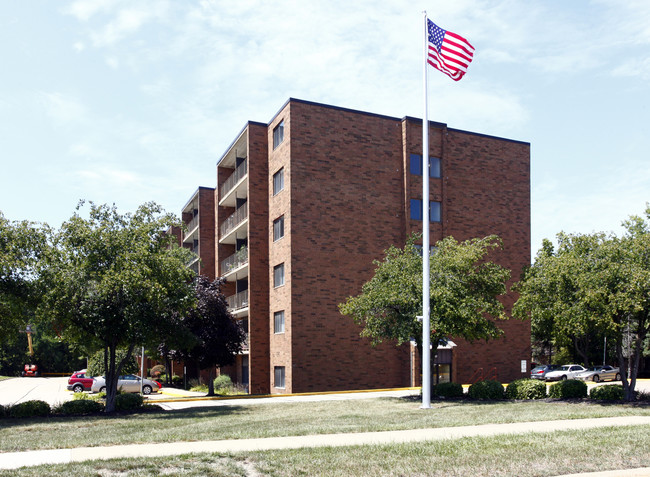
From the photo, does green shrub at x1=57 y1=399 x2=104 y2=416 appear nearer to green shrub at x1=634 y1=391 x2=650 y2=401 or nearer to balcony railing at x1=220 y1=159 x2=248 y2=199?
green shrub at x1=634 y1=391 x2=650 y2=401

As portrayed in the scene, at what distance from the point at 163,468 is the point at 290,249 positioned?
76.4 ft

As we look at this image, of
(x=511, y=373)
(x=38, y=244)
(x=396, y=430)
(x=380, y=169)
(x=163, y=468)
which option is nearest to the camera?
(x=163, y=468)

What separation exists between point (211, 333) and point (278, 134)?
39.0 feet

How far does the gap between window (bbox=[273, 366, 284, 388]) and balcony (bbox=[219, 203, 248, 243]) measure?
9626 mm

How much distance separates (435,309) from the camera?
78.1 feet

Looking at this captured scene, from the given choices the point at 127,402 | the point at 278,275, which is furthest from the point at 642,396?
the point at 278,275

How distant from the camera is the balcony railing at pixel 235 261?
1537 inches

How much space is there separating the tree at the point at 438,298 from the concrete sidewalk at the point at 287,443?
8.61m

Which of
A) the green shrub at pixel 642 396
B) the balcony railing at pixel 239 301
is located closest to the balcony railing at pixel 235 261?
the balcony railing at pixel 239 301

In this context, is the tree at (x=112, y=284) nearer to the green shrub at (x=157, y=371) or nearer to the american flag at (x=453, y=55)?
the american flag at (x=453, y=55)

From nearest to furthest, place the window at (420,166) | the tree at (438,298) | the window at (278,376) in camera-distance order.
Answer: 1. the tree at (438,298)
2. the window at (278,376)
3. the window at (420,166)

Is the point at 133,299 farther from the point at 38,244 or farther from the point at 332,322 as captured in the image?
the point at 332,322

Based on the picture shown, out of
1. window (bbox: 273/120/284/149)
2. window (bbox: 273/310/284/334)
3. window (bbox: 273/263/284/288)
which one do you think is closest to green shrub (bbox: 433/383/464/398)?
window (bbox: 273/310/284/334)

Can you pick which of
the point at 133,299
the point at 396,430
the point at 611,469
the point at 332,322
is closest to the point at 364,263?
the point at 332,322
